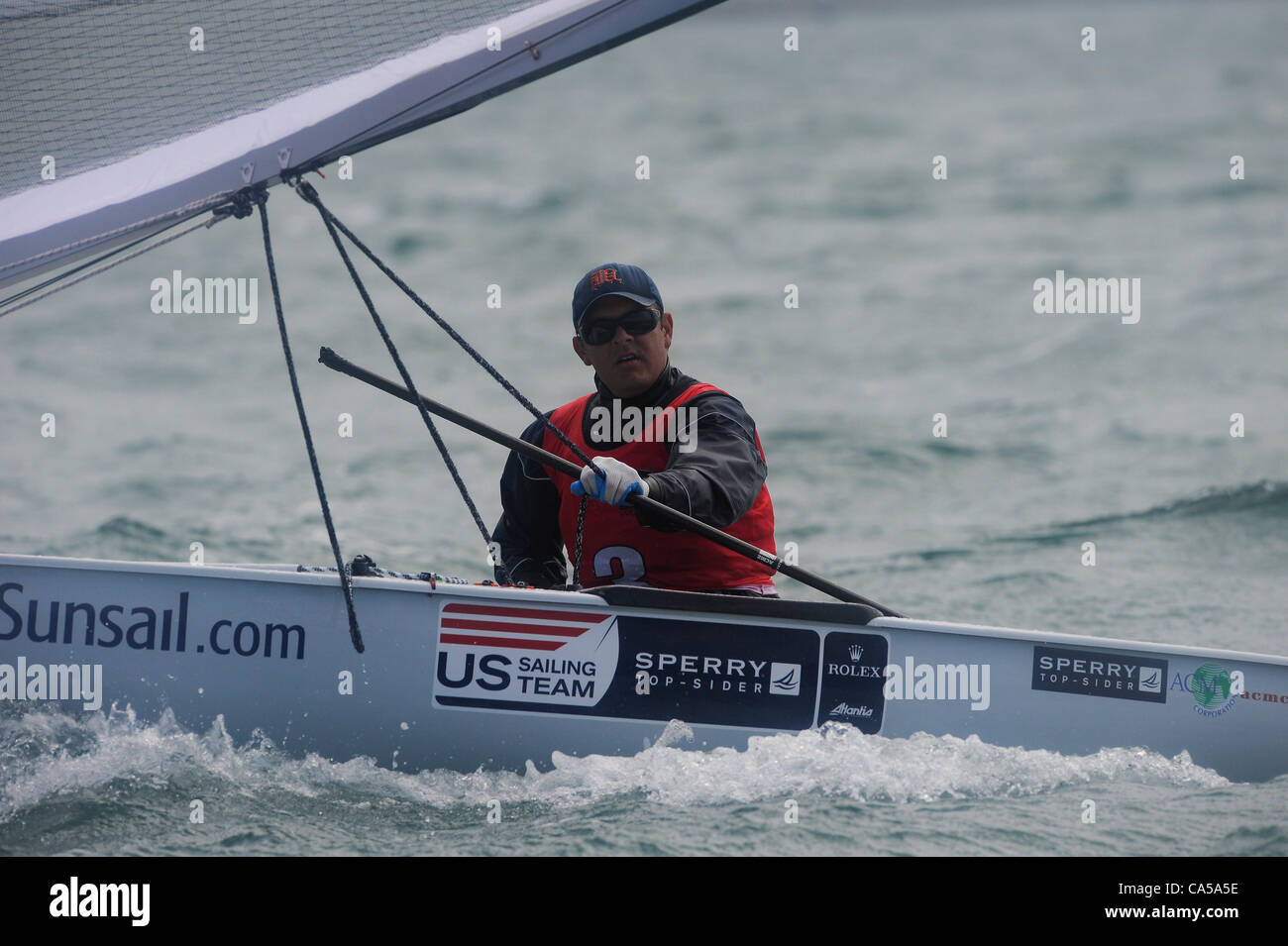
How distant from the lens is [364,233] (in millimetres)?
15688

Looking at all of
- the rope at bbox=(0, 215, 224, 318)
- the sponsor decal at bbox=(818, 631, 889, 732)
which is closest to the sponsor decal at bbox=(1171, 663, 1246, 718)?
the sponsor decal at bbox=(818, 631, 889, 732)

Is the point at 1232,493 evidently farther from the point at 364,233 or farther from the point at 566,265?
the point at 364,233

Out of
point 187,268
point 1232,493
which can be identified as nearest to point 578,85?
point 187,268

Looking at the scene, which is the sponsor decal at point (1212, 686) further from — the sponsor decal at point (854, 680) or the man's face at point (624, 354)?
the man's face at point (624, 354)

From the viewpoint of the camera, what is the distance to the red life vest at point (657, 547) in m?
3.51

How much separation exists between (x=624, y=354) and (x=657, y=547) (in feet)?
1.60

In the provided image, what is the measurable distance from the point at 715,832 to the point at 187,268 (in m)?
12.5

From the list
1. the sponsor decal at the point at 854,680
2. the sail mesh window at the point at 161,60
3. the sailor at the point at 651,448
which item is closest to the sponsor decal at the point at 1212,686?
the sponsor decal at the point at 854,680

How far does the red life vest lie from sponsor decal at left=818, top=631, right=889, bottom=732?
1.05 feet

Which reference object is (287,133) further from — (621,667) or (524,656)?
(621,667)

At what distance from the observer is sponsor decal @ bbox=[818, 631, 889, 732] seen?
3344 mm

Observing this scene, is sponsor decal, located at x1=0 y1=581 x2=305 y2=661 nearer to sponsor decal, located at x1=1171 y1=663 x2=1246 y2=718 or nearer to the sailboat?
the sailboat

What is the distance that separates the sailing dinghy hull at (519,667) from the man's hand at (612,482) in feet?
0.79

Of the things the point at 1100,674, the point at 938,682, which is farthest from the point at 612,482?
the point at 1100,674
